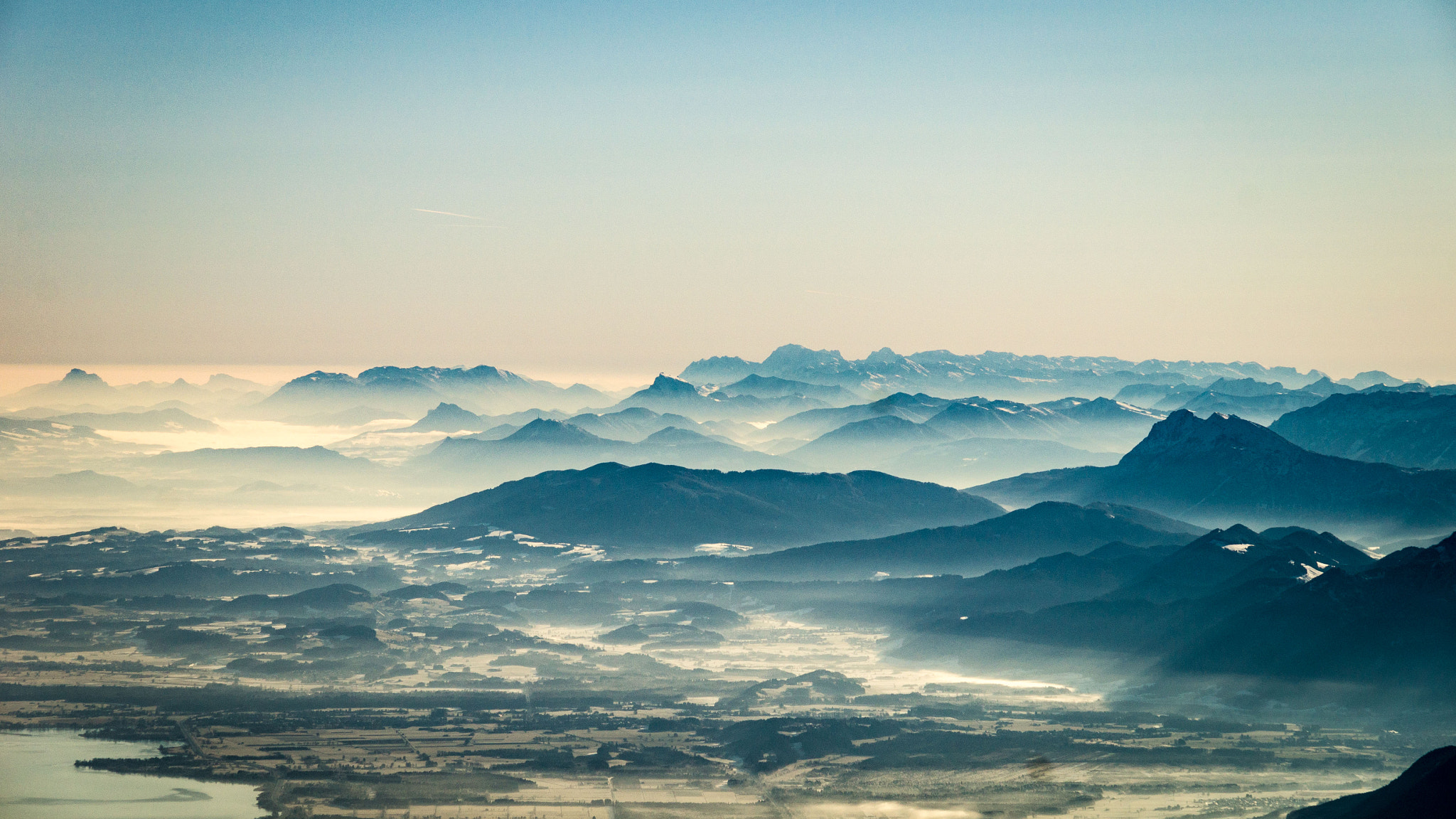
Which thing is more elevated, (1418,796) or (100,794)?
(1418,796)

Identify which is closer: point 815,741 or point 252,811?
point 252,811

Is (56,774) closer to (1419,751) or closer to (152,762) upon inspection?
(152,762)

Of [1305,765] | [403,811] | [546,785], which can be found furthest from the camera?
[1305,765]

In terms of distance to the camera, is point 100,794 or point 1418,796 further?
point 100,794

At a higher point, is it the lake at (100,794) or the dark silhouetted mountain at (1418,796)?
the dark silhouetted mountain at (1418,796)

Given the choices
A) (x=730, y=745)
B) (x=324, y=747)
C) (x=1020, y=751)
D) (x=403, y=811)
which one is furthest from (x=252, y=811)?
(x=1020, y=751)
